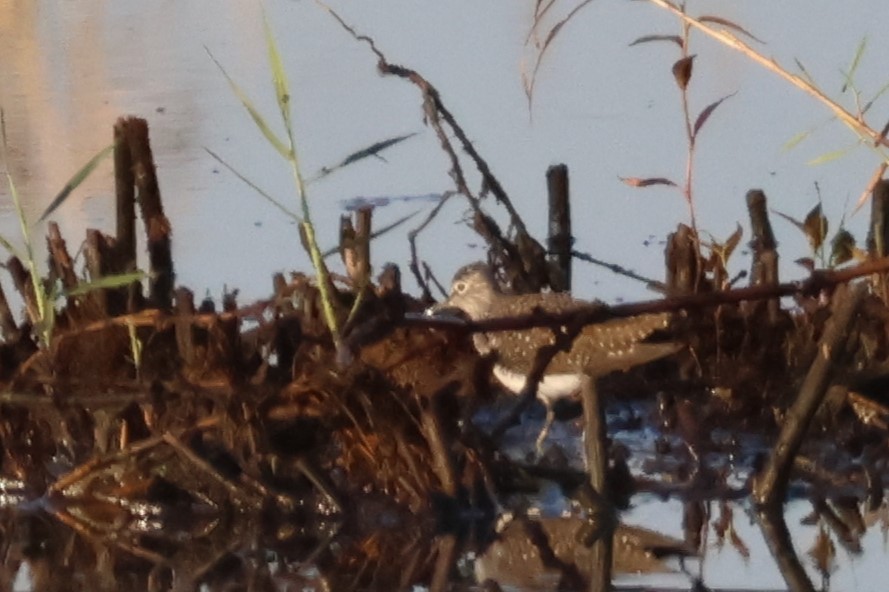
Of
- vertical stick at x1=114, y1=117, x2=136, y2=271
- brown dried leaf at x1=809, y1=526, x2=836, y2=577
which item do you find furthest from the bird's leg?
vertical stick at x1=114, y1=117, x2=136, y2=271

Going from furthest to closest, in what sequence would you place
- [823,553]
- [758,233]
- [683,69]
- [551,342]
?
[758,233], [551,342], [683,69], [823,553]

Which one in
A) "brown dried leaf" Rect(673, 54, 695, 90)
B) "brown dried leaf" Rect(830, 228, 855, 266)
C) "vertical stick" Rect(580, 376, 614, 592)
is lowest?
"vertical stick" Rect(580, 376, 614, 592)

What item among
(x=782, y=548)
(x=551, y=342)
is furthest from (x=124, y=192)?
(x=782, y=548)

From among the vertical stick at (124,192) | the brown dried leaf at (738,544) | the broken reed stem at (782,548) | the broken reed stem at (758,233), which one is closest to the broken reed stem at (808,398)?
the broken reed stem at (782,548)

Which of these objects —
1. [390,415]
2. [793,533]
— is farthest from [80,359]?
[793,533]

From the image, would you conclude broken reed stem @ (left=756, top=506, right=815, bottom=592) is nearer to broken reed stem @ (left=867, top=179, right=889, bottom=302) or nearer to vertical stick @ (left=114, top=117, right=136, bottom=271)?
broken reed stem @ (left=867, top=179, right=889, bottom=302)

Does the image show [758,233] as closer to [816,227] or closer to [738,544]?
[816,227]

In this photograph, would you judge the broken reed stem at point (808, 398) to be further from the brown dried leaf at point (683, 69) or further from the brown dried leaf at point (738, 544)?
the brown dried leaf at point (683, 69)
